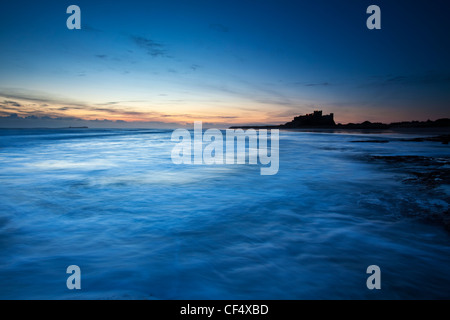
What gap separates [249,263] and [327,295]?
0.80 m

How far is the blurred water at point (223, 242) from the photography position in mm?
2094

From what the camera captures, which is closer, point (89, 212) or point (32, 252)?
point (32, 252)

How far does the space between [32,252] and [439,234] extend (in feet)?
17.0

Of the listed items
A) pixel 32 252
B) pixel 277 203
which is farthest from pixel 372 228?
pixel 32 252

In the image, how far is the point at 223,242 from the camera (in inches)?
115

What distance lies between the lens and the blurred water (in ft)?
6.87

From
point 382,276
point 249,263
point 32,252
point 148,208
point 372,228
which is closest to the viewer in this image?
point 382,276
